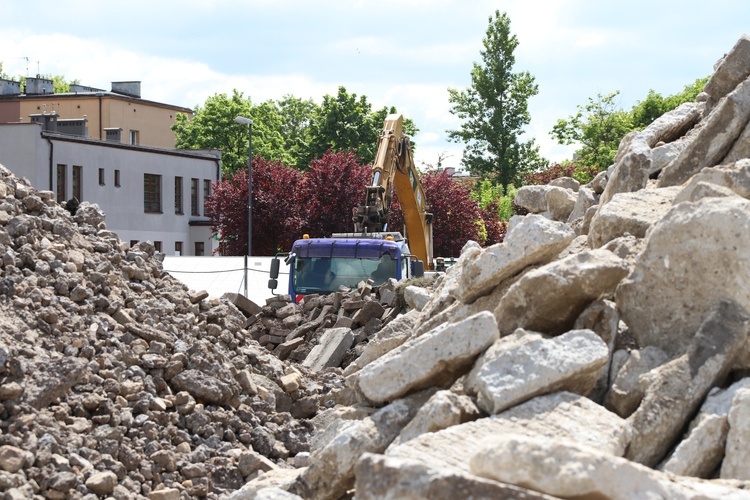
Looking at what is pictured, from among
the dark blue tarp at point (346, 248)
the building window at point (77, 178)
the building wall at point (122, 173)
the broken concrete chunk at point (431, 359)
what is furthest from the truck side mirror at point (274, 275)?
the building window at point (77, 178)

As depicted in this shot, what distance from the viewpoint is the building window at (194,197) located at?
159 feet

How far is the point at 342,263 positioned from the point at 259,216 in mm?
23178

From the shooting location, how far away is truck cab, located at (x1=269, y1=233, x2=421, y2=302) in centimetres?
1919

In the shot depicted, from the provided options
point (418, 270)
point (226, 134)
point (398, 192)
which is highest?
point (226, 134)

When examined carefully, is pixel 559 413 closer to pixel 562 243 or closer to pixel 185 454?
pixel 562 243

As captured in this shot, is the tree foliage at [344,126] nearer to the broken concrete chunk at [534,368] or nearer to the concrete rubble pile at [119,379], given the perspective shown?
the concrete rubble pile at [119,379]

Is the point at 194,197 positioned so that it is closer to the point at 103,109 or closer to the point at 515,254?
the point at 103,109

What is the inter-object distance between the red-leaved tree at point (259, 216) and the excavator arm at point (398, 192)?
16.2 meters

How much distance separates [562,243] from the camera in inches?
250

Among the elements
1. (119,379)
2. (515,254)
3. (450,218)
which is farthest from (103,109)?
(515,254)

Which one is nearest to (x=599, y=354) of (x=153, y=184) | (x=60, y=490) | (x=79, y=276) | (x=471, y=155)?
(x=60, y=490)

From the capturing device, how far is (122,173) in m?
44.3

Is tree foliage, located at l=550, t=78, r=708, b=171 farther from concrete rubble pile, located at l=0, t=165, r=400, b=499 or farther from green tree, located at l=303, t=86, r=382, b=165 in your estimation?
concrete rubble pile, located at l=0, t=165, r=400, b=499

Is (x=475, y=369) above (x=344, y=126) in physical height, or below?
below
